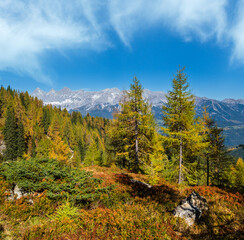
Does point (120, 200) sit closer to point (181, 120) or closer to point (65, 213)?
point (65, 213)

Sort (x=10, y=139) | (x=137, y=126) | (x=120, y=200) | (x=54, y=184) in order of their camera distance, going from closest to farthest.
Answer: (x=54, y=184), (x=120, y=200), (x=137, y=126), (x=10, y=139)

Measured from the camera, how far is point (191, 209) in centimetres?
615

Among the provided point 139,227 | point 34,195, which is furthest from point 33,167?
point 139,227

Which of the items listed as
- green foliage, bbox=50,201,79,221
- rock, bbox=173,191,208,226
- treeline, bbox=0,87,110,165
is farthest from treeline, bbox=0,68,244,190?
treeline, bbox=0,87,110,165

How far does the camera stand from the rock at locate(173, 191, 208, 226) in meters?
5.90

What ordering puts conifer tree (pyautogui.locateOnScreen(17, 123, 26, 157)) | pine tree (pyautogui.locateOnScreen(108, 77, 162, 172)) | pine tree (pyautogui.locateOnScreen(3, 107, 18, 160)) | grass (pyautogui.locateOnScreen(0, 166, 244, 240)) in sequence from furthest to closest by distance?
conifer tree (pyautogui.locateOnScreen(17, 123, 26, 157)) → pine tree (pyautogui.locateOnScreen(3, 107, 18, 160)) → pine tree (pyautogui.locateOnScreen(108, 77, 162, 172)) → grass (pyautogui.locateOnScreen(0, 166, 244, 240))

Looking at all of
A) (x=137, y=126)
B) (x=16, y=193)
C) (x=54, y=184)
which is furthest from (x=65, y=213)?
(x=137, y=126)

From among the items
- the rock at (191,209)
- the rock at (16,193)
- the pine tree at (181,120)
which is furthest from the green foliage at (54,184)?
the pine tree at (181,120)

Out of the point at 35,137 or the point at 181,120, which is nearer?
the point at 181,120

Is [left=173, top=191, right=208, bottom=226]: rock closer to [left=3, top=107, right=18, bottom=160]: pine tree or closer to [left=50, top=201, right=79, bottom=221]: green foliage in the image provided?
[left=50, top=201, right=79, bottom=221]: green foliage

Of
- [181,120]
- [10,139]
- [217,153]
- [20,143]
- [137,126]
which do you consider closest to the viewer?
[181,120]

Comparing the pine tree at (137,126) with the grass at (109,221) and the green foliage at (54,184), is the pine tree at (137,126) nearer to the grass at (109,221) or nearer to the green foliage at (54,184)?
the green foliage at (54,184)

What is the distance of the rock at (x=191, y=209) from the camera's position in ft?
19.4

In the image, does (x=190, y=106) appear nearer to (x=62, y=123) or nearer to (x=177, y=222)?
(x=177, y=222)
